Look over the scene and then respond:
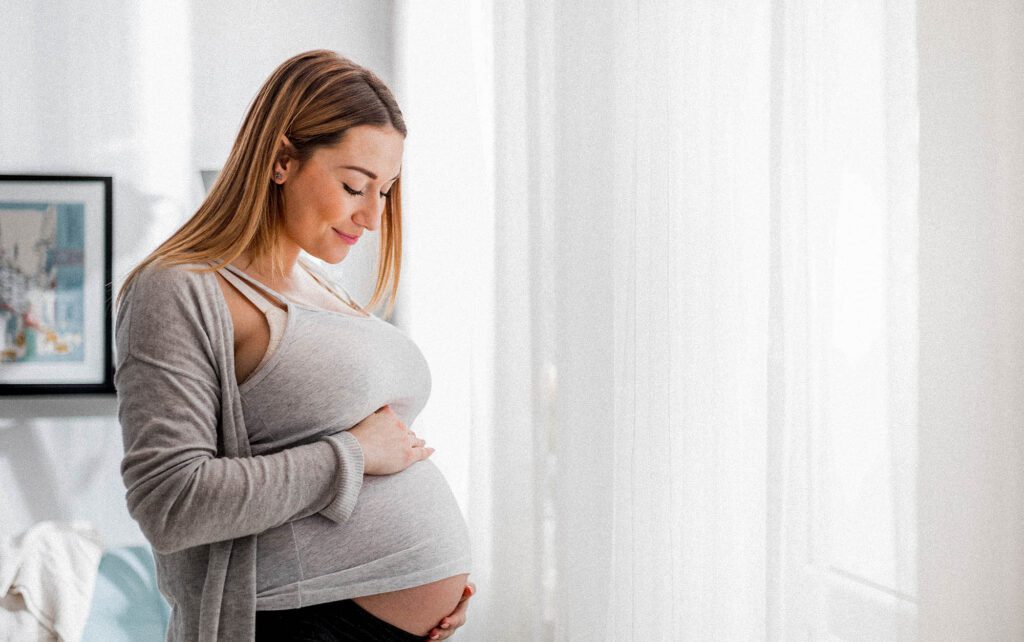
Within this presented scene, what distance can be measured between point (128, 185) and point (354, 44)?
88 cm

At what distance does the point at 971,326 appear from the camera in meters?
0.63

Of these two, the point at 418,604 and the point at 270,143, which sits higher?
the point at 270,143

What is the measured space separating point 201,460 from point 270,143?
351 mm

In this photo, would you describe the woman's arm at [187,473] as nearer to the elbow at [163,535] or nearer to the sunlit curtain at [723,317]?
the elbow at [163,535]

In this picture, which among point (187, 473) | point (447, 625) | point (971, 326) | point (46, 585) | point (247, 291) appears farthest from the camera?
point (46, 585)

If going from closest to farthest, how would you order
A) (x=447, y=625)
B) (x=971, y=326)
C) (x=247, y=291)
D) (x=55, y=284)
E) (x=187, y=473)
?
(x=971, y=326)
(x=187, y=473)
(x=247, y=291)
(x=447, y=625)
(x=55, y=284)

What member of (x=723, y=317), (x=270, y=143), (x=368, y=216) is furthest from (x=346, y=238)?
(x=723, y=317)

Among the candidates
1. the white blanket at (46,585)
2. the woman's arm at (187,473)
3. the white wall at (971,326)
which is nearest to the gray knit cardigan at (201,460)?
the woman's arm at (187,473)

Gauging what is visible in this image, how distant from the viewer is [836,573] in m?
0.72

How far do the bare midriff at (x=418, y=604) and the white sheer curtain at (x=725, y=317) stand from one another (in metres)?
0.18

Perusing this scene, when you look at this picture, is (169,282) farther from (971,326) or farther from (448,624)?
(971,326)

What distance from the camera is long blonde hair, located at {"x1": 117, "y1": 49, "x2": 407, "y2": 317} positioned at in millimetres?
908

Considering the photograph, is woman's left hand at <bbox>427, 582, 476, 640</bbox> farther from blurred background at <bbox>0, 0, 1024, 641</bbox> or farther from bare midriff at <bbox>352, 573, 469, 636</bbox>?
blurred background at <bbox>0, 0, 1024, 641</bbox>

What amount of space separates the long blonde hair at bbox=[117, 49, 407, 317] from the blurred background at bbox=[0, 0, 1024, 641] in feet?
0.94
